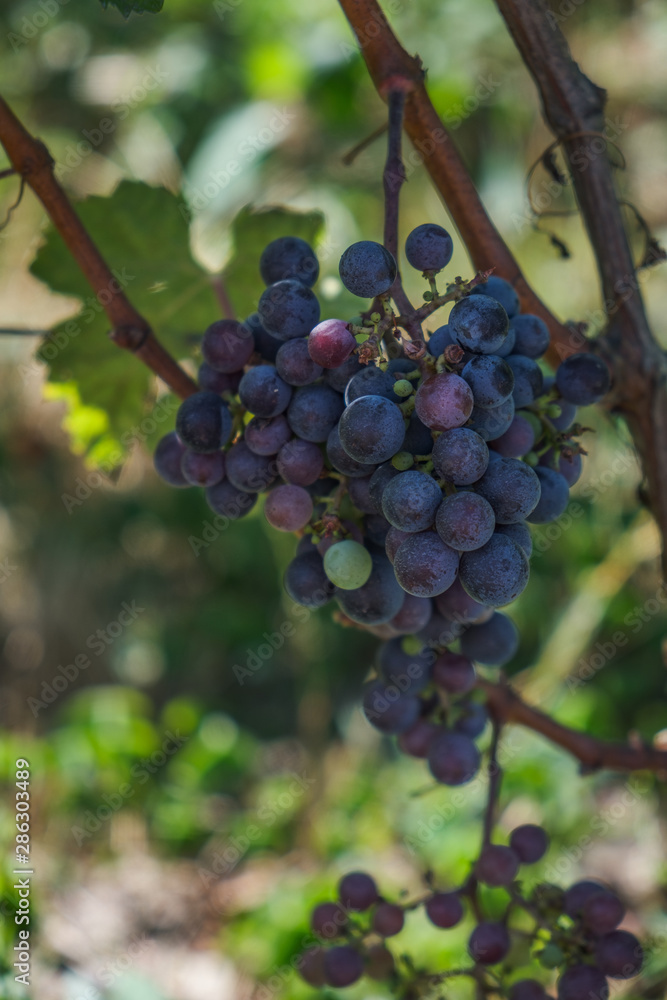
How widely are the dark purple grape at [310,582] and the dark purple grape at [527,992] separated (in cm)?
42

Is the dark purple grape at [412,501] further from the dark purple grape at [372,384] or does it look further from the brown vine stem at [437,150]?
the brown vine stem at [437,150]

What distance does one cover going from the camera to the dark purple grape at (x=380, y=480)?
50 centimetres

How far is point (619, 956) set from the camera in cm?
68

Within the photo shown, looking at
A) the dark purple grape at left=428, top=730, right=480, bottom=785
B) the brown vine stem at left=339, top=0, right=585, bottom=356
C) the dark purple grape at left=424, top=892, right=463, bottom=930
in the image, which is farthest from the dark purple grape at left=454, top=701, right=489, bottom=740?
the brown vine stem at left=339, top=0, right=585, bottom=356

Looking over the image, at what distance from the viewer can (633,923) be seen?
1.56 m

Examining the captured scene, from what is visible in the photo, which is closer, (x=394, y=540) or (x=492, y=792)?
(x=394, y=540)

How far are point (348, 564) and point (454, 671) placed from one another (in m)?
0.24

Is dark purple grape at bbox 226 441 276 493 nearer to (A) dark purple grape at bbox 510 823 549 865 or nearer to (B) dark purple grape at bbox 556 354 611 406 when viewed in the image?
(B) dark purple grape at bbox 556 354 611 406

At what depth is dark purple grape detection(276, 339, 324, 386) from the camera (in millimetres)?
541

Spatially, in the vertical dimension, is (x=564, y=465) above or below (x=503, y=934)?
above

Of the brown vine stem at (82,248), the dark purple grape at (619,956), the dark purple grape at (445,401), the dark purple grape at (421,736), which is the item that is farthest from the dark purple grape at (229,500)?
the dark purple grape at (619,956)

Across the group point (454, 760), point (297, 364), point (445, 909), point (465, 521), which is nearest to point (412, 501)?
point (465, 521)

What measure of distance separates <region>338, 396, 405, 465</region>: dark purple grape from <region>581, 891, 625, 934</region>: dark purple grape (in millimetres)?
513

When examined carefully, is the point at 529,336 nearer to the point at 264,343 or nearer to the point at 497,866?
the point at 264,343
